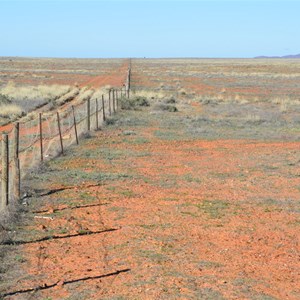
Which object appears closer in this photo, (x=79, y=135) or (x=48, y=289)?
(x=48, y=289)

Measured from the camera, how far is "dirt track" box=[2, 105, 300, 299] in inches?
259

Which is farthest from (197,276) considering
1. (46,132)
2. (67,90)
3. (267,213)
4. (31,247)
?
(67,90)

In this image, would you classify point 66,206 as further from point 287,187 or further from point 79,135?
point 79,135

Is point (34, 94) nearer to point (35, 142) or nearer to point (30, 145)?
point (35, 142)

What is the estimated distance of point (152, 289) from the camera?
6438mm

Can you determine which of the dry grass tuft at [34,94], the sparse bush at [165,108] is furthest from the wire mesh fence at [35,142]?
the dry grass tuft at [34,94]

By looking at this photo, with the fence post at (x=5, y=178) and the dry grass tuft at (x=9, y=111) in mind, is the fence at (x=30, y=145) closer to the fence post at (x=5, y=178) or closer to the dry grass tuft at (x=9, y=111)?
the fence post at (x=5, y=178)

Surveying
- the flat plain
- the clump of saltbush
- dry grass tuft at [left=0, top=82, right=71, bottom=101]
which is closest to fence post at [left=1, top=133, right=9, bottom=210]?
the flat plain

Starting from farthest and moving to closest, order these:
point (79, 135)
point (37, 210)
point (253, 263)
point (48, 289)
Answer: point (79, 135)
point (37, 210)
point (253, 263)
point (48, 289)

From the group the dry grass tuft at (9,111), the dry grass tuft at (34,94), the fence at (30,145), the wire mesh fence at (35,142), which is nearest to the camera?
the fence at (30,145)

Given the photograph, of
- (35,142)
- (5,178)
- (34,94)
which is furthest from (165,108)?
(5,178)

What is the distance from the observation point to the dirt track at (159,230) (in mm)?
6590

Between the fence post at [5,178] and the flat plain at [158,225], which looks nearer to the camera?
the flat plain at [158,225]

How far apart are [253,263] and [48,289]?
270 cm
